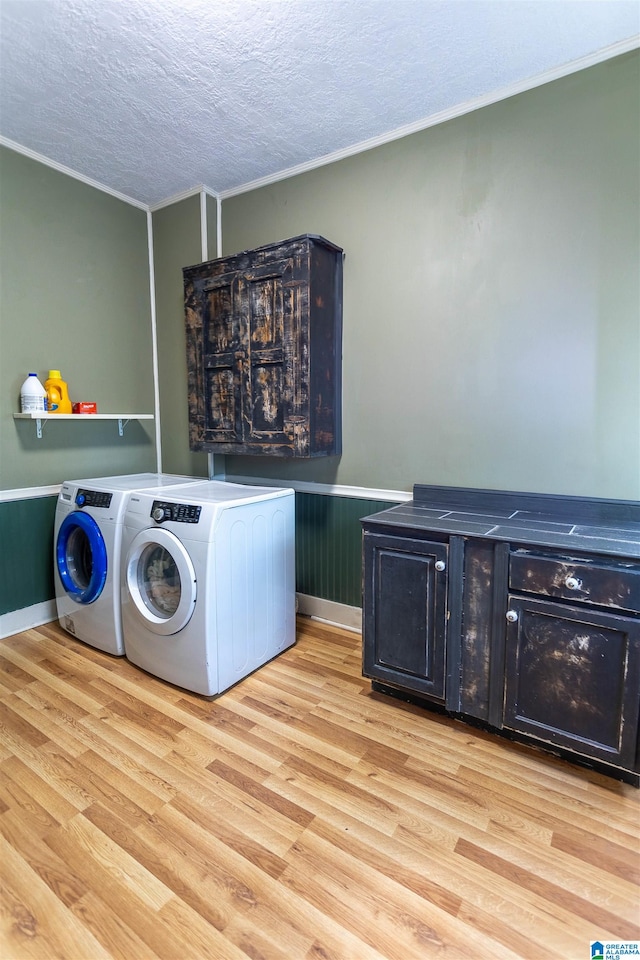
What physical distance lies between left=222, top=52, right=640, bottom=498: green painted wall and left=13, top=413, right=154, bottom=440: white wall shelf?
1410 mm

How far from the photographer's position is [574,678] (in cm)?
151

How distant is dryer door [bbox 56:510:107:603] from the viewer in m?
2.29

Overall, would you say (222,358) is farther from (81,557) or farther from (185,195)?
(81,557)

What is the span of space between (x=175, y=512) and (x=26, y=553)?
49.0 inches

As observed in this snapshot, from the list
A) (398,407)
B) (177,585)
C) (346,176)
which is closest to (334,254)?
(346,176)

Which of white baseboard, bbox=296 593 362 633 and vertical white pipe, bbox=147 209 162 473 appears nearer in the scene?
white baseboard, bbox=296 593 362 633

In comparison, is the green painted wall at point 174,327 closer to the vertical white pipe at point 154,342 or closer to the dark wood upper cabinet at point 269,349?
the vertical white pipe at point 154,342

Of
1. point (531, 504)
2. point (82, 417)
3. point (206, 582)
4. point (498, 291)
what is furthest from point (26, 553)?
point (498, 291)

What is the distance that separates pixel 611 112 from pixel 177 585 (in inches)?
108

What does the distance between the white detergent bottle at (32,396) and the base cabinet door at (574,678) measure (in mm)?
2562

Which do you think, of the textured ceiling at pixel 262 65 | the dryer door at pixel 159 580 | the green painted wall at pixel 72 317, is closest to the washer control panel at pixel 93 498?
the dryer door at pixel 159 580

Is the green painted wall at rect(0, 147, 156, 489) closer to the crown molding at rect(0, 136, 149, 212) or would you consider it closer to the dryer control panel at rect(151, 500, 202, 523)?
the crown molding at rect(0, 136, 149, 212)

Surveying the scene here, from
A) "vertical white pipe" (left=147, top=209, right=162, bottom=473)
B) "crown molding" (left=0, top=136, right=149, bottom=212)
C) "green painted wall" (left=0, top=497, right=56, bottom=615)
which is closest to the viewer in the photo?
"crown molding" (left=0, top=136, right=149, bottom=212)

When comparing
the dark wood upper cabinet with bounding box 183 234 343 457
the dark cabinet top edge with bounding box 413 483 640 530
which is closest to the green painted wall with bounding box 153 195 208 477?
the dark wood upper cabinet with bounding box 183 234 343 457
